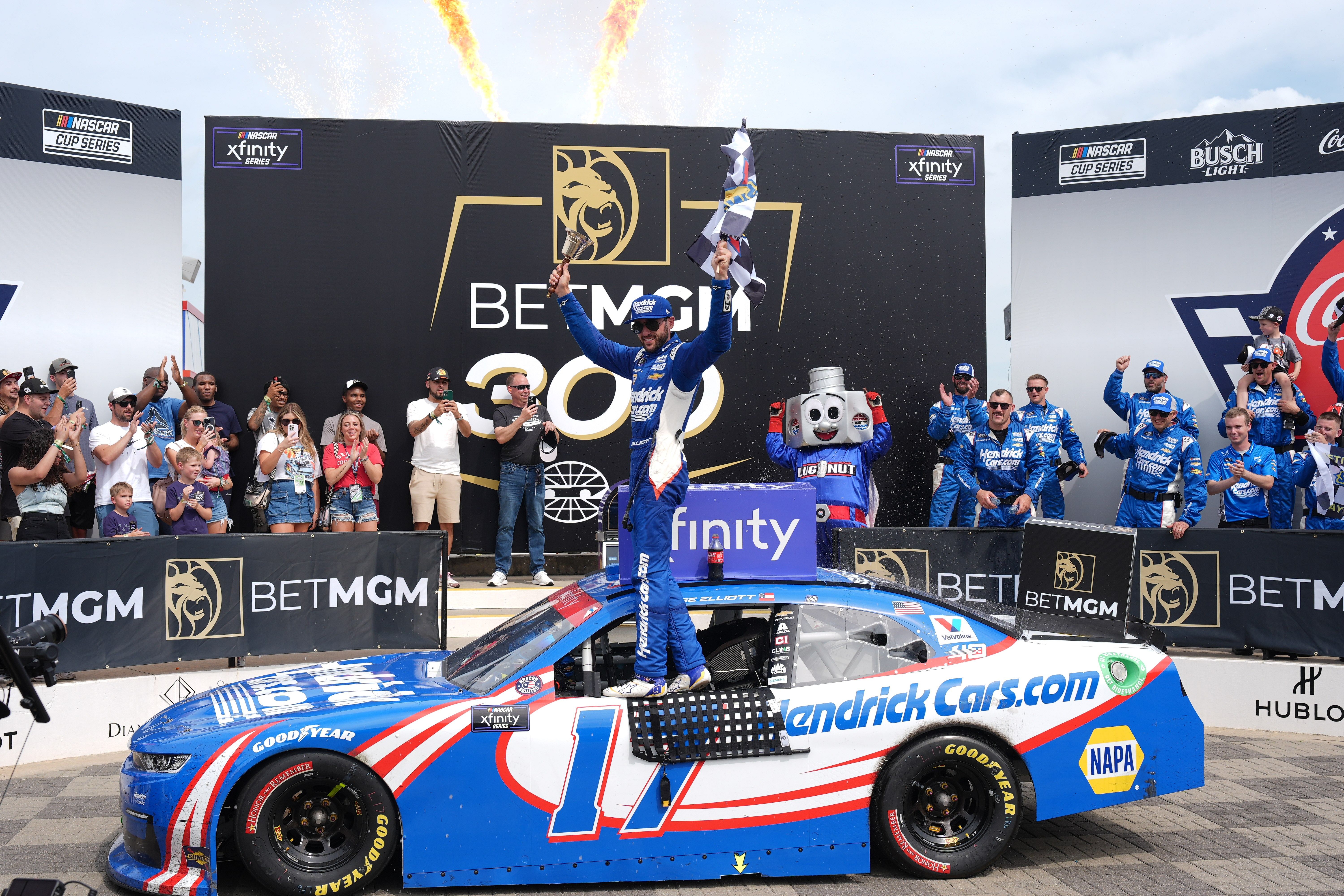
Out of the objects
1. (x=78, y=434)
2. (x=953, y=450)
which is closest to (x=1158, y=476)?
(x=953, y=450)

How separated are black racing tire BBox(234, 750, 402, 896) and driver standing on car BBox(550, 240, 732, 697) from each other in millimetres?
1074

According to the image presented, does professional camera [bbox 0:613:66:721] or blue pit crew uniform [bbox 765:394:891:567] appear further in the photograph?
blue pit crew uniform [bbox 765:394:891:567]

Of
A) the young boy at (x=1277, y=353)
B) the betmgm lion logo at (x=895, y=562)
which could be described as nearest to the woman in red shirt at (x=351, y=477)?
the betmgm lion logo at (x=895, y=562)

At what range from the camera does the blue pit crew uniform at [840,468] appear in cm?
948

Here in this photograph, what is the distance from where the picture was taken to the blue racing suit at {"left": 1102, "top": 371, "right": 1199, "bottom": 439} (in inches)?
386

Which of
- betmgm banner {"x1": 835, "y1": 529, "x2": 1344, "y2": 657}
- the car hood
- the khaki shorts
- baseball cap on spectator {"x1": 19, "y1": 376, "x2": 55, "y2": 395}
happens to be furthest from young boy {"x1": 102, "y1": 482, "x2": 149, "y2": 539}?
betmgm banner {"x1": 835, "y1": 529, "x2": 1344, "y2": 657}

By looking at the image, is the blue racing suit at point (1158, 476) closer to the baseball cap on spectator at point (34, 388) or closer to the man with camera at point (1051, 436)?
the man with camera at point (1051, 436)

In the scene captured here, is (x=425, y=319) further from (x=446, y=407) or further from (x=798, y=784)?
(x=798, y=784)

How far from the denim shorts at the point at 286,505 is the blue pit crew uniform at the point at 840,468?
4.21 m

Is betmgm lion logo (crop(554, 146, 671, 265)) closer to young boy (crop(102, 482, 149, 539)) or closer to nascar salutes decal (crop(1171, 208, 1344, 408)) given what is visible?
young boy (crop(102, 482, 149, 539))

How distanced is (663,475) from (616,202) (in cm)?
685

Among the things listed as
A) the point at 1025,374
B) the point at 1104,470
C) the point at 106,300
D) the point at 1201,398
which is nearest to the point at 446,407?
the point at 106,300

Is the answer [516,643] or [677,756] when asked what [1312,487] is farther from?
[516,643]

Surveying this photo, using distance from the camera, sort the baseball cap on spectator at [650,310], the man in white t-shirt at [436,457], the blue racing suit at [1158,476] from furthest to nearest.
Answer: the man in white t-shirt at [436,457]
the blue racing suit at [1158,476]
the baseball cap on spectator at [650,310]
